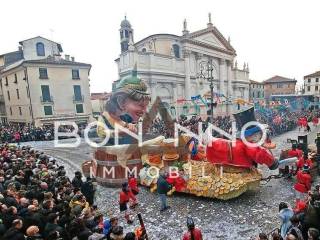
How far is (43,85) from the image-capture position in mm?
32094

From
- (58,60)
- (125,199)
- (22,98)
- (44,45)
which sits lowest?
(125,199)

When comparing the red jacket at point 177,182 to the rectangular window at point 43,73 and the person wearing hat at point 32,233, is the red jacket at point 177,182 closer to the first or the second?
the person wearing hat at point 32,233

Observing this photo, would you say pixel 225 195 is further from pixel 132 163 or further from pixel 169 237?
pixel 132 163

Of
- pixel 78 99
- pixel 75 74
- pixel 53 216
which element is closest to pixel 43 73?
pixel 75 74

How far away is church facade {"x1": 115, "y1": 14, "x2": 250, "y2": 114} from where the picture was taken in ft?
102

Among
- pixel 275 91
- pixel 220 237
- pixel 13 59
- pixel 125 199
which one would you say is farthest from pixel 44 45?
pixel 275 91

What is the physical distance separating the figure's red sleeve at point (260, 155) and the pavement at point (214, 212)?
1.40 metres

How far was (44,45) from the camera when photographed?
3653cm

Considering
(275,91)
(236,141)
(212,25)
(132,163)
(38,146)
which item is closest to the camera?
(236,141)

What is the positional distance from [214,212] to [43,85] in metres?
29.6

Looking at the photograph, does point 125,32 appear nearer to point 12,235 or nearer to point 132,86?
point 132,86

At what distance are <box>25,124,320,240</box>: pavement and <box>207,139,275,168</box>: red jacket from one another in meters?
1.33

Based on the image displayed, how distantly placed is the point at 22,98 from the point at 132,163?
28.0 meters

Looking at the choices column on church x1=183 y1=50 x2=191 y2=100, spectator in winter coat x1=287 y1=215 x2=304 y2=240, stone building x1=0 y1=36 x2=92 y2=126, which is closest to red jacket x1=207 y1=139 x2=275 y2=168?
spectator in winter coat x1=287 y1=215 x2=304 y2=240
